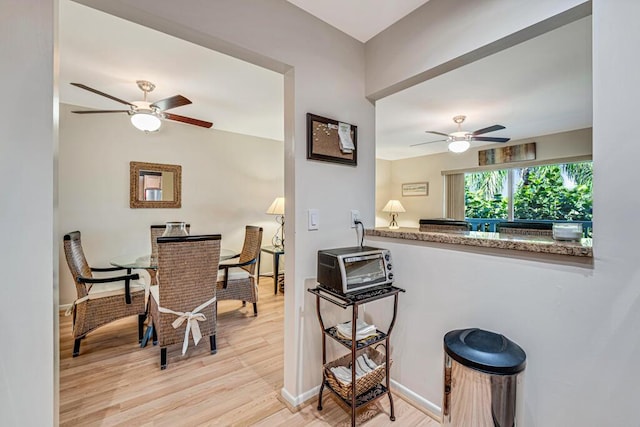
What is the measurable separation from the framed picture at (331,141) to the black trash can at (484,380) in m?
1.24

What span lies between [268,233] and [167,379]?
309 centimetres

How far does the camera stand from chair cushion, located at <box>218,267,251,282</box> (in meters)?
2.98

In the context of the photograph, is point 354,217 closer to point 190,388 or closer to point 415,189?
point 190,388

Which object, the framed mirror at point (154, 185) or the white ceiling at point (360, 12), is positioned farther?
the framed mirror at point (154, 185)

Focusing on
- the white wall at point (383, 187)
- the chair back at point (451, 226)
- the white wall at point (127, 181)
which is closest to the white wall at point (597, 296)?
the chair back at point (451, 226)

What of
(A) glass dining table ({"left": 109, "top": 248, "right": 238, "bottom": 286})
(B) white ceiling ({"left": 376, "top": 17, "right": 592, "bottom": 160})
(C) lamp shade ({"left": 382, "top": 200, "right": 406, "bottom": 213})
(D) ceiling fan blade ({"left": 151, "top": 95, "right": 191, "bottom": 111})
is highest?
(B) white ceiling ({"left": 376, "top": 17, "right": 592, "bottom": 160})

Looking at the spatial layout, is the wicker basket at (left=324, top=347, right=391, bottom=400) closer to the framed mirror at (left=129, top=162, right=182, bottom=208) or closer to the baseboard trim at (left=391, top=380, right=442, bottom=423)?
the baseboard trim at (left=391, top=380, right=442, bottom=423)

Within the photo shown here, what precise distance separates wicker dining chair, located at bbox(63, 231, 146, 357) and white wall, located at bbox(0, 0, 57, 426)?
141 cm

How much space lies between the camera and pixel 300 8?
171 cm

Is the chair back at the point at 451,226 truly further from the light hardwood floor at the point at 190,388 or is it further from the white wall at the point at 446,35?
the light hardwood floor at the point at 190,388

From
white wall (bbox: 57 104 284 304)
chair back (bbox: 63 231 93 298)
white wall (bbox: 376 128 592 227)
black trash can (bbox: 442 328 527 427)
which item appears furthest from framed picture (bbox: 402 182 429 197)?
chair back (bbox: 63 231 93 298)

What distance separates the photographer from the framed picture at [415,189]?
20.5 feet

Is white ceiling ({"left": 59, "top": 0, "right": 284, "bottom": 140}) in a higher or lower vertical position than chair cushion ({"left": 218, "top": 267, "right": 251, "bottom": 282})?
higher

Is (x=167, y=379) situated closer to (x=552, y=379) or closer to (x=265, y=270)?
(x=552, y=379)
